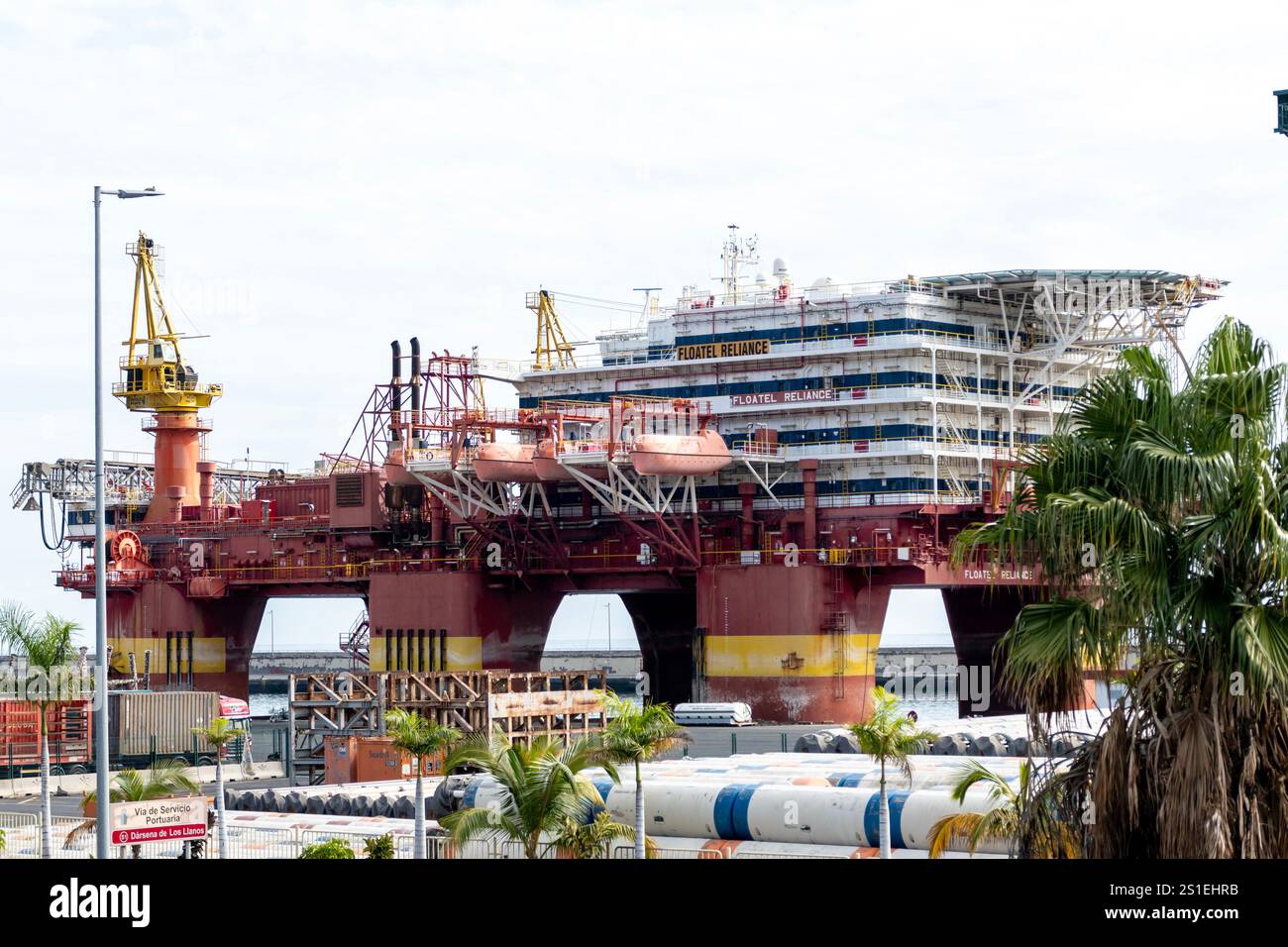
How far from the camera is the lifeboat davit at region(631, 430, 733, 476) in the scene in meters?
90.9

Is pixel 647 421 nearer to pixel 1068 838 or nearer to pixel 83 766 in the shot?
pixel 83 766

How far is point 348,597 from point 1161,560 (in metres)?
101

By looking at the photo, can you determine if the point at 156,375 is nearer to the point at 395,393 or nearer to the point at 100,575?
the point at 395,393

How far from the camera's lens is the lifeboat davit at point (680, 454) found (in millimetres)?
90875

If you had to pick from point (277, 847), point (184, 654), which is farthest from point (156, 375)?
point (277, 847)

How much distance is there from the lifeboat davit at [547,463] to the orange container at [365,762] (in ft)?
101

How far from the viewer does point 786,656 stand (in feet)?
296

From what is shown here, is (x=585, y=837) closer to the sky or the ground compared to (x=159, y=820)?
closer to the ground

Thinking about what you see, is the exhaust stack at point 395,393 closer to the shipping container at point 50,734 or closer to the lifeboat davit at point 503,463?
the lifeboat davit at point 503,463

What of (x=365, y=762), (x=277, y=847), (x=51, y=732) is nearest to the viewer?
(x=277, y=847)

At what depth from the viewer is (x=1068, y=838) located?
22266 millimetres

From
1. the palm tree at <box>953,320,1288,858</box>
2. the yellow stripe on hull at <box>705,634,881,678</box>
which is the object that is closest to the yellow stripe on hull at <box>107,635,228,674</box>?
the yellow stripe on hull at <box>705,634,881,678</box>

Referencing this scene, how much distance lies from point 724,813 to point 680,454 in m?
52.4
